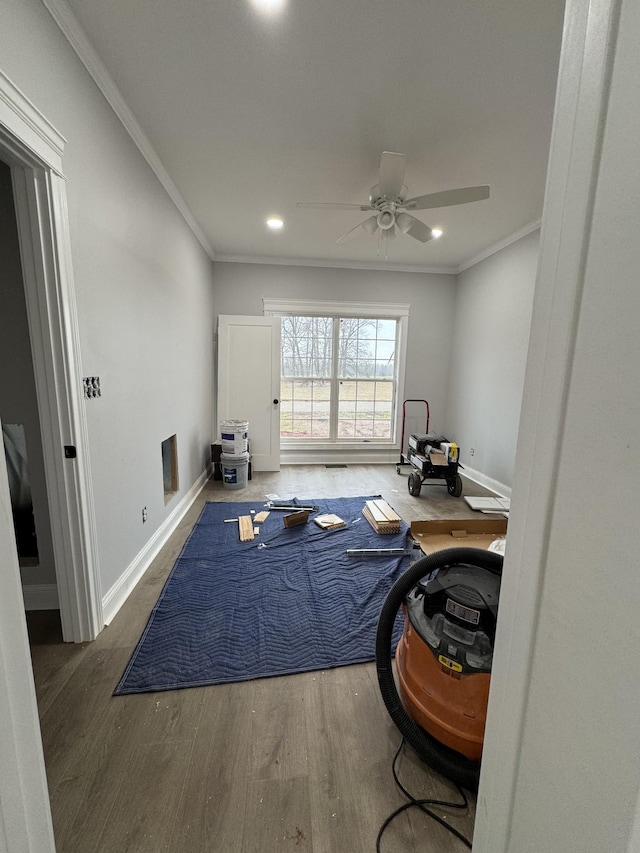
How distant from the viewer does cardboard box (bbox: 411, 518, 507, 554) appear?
221cm

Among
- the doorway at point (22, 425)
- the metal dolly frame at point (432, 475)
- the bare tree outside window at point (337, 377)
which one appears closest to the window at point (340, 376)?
the bare tree outside window at point (337, 377)

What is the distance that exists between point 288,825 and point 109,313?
2222mm

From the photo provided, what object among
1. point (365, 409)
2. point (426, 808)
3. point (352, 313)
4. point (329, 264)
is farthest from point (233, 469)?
point (426, 808)

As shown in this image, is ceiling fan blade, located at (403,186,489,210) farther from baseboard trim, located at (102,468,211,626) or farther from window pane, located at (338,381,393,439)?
baseboard trim, located at (102,468,211,626)

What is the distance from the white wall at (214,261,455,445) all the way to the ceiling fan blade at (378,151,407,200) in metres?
2.31

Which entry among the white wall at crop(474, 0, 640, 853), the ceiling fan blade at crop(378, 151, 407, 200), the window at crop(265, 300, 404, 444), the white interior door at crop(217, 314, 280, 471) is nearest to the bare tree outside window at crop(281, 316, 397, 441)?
the window at crop(265, 300, 404, 444)

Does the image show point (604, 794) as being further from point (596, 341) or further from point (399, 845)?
point (399, 845)

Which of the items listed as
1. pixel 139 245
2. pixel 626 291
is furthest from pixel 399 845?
pixel 139 245

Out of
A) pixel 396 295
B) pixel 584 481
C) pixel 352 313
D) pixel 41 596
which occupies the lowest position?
pixel 41 596

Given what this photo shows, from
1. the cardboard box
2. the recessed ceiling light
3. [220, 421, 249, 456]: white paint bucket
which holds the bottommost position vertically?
the cardboard box

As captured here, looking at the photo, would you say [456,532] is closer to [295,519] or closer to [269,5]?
[295,519]

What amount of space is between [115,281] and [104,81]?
3.04ft

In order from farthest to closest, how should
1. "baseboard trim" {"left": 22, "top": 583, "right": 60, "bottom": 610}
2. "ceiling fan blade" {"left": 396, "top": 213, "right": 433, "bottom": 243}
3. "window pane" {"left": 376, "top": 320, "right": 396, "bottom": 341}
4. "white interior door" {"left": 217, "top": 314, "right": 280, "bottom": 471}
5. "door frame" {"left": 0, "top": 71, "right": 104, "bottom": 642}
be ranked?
"window pane" {"left": 376, "top": 320, "right": 396, "bottom": 341} → "white interior door" {"left": 217, "top": 314, "right": 280, "bottom": 471} → "ceiling fan blade" {"left": 396, "top": 213, "right": 433, "bottom": 243} → "baseboard trim" {"left": 22, "top": 583, "right": 60, "bottom": 610} → "door frame" {"left": 0, "top": 71, "right": 104, "bottom": 642}

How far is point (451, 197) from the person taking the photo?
220cm
